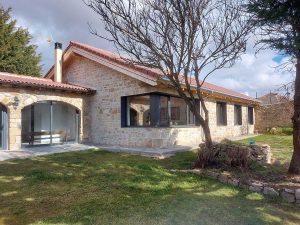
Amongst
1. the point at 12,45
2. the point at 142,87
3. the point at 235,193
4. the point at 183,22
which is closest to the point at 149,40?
the point at 183,22

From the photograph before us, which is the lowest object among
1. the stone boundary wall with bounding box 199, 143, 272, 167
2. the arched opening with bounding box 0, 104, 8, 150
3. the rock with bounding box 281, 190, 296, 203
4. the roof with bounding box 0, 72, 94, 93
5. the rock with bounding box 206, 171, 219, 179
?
the rock with bounding box 281, 190, 296, 203

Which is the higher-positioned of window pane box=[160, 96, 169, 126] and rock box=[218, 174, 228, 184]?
window pane box=[160, 96, 169, 126]

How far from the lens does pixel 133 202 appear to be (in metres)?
5.39

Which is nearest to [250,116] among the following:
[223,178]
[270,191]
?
[223,178]

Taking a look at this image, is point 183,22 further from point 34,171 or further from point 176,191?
point 34,171

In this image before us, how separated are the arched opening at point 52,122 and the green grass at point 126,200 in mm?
7937

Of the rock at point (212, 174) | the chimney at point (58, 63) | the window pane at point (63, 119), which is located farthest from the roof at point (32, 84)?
the rock at point (212, 174)

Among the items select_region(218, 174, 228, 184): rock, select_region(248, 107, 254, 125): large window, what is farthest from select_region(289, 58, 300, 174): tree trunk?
select_region(248, 107, 254, 125): large window

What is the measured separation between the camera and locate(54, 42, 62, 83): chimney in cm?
1750

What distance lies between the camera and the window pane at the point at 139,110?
13602mm

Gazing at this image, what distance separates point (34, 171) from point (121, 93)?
7.31m

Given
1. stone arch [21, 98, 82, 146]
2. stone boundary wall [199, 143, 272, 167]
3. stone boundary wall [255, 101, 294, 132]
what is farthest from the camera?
stone boundary wall [255, 101, 294, 132]

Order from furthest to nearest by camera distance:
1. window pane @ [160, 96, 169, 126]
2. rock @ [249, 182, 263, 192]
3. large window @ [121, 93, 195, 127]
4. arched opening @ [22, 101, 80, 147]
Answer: arched opening @ [22, 101, 80, 147] < window pane @ [160, 96, 169, 126] < large window @ [121, 93, 195, 127] < rock @ [249, 182, 263, 192]

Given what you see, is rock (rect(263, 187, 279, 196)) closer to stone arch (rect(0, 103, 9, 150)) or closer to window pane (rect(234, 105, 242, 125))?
stone arch (rect(0, 103, 9, 150))
